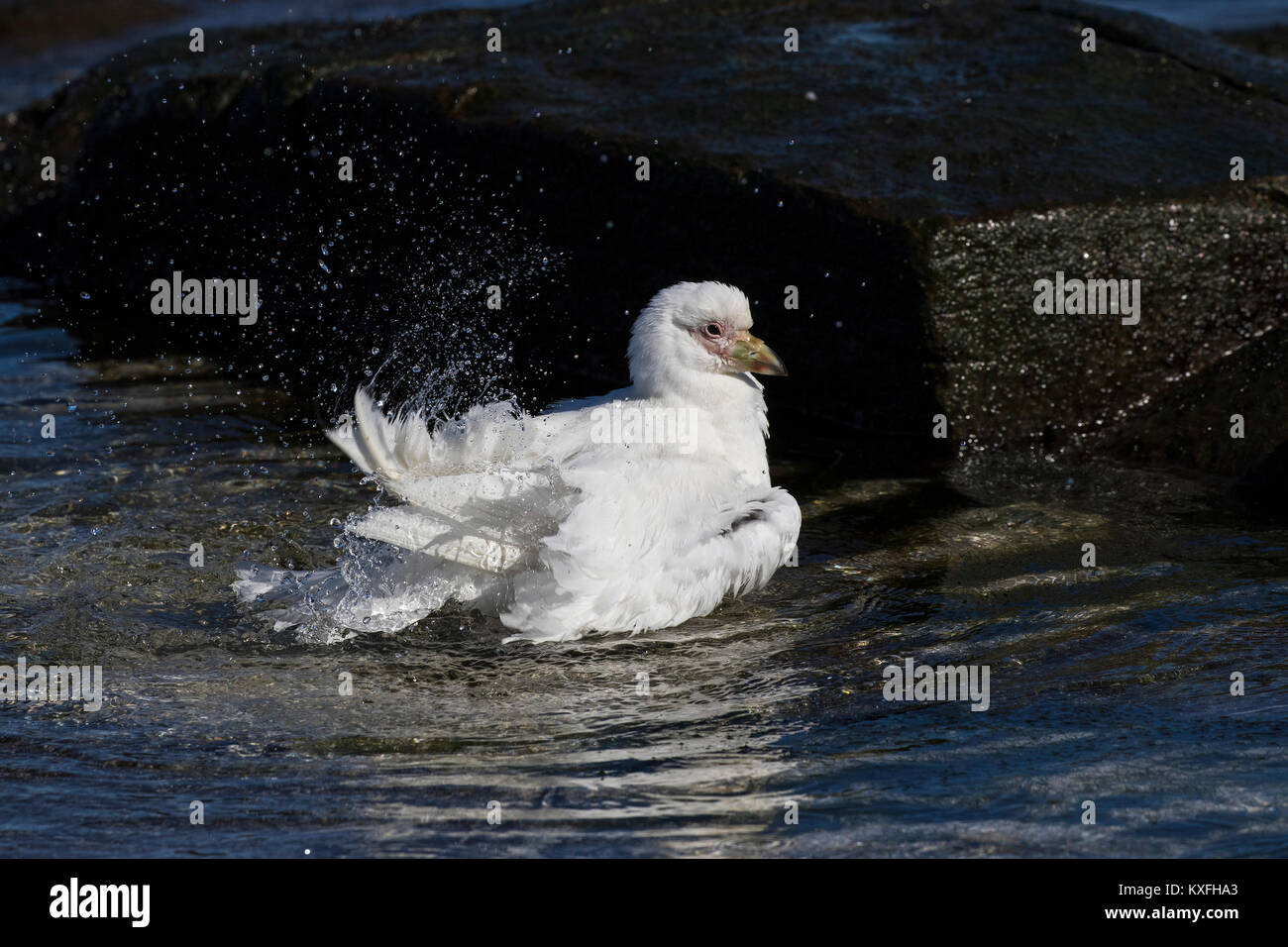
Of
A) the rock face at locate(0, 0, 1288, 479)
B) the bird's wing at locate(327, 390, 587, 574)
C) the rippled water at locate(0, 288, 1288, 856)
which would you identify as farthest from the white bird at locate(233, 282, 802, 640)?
the rock face at locate(0, 0, 1288, 479)

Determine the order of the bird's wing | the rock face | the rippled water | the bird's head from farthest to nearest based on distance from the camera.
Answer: the rock face
the bird's head
the bird's wing
the rippled water

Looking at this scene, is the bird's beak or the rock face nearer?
the bird's beak

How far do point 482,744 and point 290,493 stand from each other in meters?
2.41

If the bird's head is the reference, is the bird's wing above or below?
below

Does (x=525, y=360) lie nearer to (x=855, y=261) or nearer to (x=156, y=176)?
(x=855, y=261)

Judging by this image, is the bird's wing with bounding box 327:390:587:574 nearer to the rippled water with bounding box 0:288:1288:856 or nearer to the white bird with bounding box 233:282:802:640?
the white bird with bounding box 233:282:802:640

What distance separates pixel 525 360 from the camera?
25.2ft

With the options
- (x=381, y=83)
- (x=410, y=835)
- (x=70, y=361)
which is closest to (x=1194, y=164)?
(x=381, y=83)

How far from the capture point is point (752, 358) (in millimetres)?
5676

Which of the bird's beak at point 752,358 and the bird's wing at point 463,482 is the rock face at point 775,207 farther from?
the bird's wing at point 463,482

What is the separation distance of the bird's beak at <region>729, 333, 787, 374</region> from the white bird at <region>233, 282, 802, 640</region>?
46cm

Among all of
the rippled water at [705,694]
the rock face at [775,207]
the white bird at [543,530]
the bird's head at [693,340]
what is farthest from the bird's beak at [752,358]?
the rock face at [775,207]

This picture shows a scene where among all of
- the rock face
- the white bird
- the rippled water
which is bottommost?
the rippled water

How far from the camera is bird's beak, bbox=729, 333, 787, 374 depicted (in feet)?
18.6
